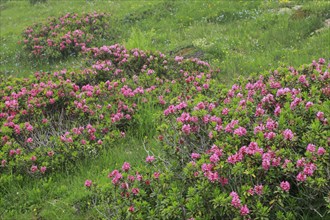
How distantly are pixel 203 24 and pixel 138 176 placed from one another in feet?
36.1

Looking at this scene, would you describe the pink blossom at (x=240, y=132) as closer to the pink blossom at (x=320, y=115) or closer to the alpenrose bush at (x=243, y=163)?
the alpenrose bush at (x=243, y=163)

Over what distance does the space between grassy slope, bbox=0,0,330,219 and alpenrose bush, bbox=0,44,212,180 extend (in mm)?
321

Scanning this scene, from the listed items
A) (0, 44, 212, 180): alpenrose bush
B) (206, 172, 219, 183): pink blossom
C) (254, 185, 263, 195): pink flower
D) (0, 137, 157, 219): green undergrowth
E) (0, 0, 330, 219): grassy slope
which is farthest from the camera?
(0, 44, 212, 180): alpenrose bush

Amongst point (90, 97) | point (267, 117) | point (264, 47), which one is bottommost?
point (264, 47)

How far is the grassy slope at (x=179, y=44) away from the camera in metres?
6.30

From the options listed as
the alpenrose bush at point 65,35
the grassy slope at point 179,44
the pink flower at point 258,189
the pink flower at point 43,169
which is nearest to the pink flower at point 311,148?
the pink flower at point 258,189

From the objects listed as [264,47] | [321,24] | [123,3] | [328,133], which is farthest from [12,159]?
[123,3]

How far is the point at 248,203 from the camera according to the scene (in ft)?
13.3

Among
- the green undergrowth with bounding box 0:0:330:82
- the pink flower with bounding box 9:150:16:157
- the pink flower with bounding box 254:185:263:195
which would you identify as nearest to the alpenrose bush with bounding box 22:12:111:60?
the green undergrowth with bounding box 0:0:330:82

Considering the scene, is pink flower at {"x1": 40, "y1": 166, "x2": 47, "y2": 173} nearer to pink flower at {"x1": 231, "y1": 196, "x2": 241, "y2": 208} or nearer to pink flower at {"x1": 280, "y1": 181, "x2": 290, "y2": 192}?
pink flower at {"x1": 231, "y1": 196, "x2": 241, "y2": 208}

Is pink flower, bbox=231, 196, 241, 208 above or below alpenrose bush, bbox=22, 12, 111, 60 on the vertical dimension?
above

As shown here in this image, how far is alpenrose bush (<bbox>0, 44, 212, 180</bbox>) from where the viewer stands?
6921 mm

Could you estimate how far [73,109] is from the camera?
8.13 m

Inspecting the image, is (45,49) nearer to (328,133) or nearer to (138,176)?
(138,176)
